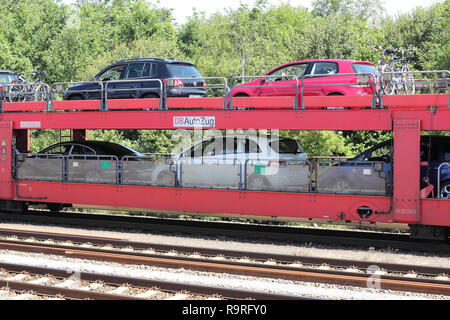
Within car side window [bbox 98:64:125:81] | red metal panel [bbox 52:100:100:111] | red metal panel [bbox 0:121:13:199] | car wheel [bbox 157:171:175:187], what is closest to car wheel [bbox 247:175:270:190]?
car wheel [bbox 157:171:175:187]

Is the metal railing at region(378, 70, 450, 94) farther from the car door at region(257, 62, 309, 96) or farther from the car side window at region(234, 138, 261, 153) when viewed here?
the car side window at region(234, 138, 261, 153)

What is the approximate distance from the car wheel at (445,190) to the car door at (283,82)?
13.4 ft

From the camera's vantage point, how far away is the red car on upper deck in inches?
523

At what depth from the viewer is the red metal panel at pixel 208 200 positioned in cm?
1245

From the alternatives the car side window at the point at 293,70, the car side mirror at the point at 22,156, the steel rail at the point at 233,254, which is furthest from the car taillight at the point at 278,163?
the car side mirror at the point at 22,156

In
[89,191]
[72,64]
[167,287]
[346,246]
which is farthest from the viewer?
[72,64]

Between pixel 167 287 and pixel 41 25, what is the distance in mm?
48620

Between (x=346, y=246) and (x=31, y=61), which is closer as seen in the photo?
(x=346, y=246)

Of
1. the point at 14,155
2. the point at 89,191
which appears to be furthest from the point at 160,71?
the point at 14,155

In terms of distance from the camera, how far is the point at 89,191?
15.3m

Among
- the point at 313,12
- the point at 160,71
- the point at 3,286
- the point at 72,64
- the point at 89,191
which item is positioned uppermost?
the point at 313,12

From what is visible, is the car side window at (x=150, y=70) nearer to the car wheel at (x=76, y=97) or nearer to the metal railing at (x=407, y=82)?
the car wheel at (x=76, y=97)

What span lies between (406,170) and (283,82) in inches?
156
